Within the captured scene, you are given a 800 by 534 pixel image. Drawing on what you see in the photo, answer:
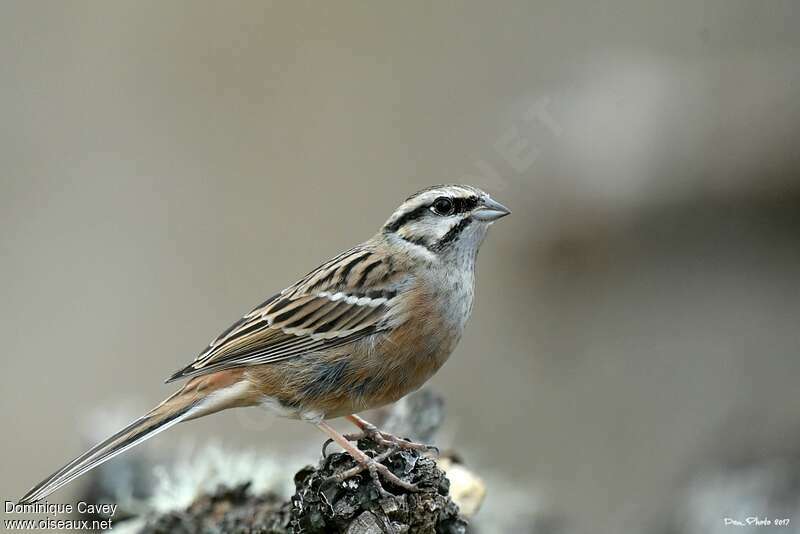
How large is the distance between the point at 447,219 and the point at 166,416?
4.25ft

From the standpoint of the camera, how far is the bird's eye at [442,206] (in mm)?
3684

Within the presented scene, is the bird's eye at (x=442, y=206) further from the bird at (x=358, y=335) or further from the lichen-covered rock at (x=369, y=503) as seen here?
the lichen-covered rock at (x=369, y=503)

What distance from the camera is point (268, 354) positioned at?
3.64 meters

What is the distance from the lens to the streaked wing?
3617mm

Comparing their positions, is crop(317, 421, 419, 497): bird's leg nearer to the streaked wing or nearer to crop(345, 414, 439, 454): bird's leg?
crop(345, 414, 439, 454): bird's leg

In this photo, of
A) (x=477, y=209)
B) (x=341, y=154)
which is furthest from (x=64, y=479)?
(x=341, y=154)

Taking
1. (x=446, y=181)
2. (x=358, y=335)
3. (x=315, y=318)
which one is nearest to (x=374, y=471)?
(x=358, y=335)

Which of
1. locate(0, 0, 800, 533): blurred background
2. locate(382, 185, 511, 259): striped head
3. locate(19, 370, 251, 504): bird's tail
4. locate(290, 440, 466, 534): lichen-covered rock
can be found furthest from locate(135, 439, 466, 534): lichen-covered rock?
locate(0, 0, 800, 533): blurred background

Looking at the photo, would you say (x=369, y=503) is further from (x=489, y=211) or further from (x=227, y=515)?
(x=489, y=211)

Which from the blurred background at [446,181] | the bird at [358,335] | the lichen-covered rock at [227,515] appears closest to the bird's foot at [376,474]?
the bird at [358,335]

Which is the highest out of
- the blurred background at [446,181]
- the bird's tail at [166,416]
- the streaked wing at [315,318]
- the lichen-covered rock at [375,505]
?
the blurred background at [446,181]

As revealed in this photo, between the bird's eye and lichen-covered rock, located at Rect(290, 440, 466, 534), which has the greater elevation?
the bird's eye

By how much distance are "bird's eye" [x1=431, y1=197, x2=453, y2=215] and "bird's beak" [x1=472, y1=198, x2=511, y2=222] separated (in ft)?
0.33

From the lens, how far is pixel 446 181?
6.77 m
